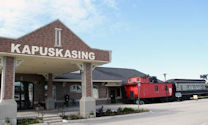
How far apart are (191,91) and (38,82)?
25850 mm

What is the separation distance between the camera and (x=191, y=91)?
35156mm

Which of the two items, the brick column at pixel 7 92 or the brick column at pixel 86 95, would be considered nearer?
the brick column at pixel 7 92

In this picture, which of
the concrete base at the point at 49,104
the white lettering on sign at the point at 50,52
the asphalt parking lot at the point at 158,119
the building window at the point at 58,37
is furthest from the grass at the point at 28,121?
the concrete base at the point at 49,104

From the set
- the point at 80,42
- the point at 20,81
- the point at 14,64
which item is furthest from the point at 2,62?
the point at 20,81

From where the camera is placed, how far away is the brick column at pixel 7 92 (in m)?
12.2

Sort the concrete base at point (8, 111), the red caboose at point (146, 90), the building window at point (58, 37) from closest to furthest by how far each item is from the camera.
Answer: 1. the concrete base at point (8, 111)
2. the building window at point (58, 37)
3. the red caboose at point (146, 90)

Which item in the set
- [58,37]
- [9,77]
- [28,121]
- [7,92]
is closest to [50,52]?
[58,37]

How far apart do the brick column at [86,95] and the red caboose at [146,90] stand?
42.2 ft

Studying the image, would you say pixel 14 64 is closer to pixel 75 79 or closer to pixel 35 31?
→ pixel 35 31

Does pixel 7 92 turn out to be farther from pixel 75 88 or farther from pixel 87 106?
pixel 75 88

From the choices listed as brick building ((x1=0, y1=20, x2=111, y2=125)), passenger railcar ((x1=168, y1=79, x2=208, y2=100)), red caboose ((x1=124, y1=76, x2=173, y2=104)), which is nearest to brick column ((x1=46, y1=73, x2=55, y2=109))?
brick building ((x1=0, y1=20, x2=111, y2=125))

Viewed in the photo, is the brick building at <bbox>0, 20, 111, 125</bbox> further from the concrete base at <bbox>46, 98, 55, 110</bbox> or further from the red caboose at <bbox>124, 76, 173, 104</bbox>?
the red caboose at <bbox>124, 76, 173, 104</bbox>

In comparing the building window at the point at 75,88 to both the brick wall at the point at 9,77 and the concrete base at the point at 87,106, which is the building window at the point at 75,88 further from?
the brick wall at the point at 9,77

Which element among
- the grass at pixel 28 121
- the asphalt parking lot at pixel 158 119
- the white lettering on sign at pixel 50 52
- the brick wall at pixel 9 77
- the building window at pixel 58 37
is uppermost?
the building window at pixel 58 37
